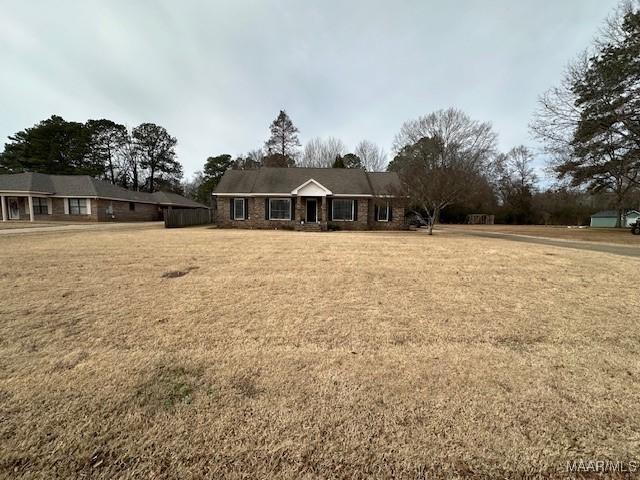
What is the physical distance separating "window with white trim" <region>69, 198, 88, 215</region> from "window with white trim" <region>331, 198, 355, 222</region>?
25385mm

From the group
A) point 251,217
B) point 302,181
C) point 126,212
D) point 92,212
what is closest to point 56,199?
point 92,212

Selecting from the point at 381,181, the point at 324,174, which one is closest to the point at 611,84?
the point at 381,181

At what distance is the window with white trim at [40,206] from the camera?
26.8 m

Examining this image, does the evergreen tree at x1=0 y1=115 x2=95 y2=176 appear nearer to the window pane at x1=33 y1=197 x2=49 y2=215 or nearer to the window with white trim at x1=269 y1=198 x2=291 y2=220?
the window pane at x1=33 y1=197 x2=49 y2=215

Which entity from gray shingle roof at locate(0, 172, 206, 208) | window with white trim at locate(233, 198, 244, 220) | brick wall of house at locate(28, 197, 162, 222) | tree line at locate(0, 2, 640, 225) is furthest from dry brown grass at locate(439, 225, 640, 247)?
gray shingle roof at locate(0, 172, 206, 208)

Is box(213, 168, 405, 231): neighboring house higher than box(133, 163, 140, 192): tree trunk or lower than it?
lower

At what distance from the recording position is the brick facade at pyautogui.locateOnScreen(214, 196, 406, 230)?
20766mm

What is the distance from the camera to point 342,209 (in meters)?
21.2

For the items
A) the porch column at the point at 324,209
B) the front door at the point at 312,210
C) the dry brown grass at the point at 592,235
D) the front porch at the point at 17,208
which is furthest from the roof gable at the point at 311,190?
the front porch at the point at 17,208

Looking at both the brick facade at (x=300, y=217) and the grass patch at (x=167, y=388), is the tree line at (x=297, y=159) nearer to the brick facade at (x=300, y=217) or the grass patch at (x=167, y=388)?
the brick facade at (x=300, y=217)

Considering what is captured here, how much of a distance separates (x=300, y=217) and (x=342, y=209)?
3336mm

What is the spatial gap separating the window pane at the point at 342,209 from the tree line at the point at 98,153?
138 ft

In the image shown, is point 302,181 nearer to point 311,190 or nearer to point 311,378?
point 311,190

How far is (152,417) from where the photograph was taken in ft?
6.38
